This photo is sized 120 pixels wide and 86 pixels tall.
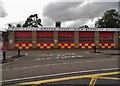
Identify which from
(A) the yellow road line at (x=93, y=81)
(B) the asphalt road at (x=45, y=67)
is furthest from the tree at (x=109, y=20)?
→ (A) the yellow road line at (x=93, y=81)

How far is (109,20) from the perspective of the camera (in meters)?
81.7

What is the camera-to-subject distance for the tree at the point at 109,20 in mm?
81269

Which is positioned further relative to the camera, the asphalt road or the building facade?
the building facade

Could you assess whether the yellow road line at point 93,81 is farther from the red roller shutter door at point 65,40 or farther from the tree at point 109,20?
the tree at point 109,20

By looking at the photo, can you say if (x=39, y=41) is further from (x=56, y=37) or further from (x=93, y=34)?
(x=93, y=34)

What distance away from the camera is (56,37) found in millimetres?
38344

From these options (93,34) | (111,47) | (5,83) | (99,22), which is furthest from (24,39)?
(99,22)

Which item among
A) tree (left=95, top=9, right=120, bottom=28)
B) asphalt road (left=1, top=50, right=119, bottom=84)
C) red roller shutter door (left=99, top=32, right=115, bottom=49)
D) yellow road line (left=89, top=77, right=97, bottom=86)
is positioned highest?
tree (left=95, top=9, right=120, bottom=28)

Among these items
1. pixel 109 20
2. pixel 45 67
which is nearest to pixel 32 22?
pixel 109 20

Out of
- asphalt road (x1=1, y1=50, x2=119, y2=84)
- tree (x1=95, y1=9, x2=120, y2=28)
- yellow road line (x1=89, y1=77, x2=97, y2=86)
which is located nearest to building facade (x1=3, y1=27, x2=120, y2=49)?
asphalt road (x1=1, y1=50, x2=119, y2=84)

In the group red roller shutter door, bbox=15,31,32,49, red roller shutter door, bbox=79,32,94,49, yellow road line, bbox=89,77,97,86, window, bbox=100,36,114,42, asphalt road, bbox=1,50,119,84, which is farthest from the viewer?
window, bbox=100,36,114,42

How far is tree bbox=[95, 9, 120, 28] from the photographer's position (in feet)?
267

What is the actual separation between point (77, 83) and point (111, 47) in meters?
32.3

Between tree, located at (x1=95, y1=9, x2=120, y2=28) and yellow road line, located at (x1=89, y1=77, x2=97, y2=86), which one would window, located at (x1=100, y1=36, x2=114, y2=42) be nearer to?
yellow road line, located at (x1=89, y1=77, x2=97, y2=86)
